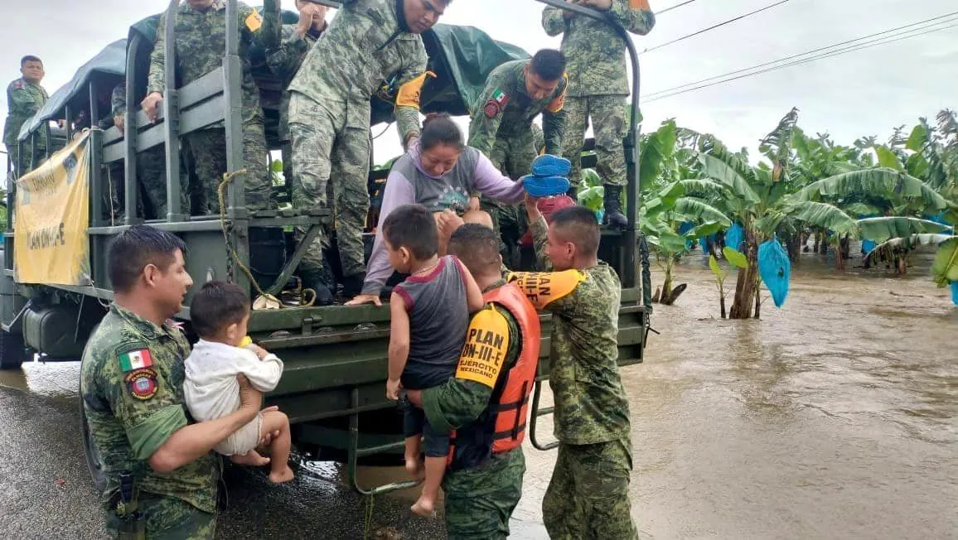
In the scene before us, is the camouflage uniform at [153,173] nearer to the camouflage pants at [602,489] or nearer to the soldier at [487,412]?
the soldier at [487,412]

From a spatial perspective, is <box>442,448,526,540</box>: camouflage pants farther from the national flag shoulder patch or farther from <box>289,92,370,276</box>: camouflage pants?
<box>289,92,370,276</box>: camouflage pants

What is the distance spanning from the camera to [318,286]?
117 inches

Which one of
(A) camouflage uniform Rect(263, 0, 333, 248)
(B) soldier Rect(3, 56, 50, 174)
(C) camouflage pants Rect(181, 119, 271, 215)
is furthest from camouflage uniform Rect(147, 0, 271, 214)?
(B) soldier Rect(3, 56, 50, 174)

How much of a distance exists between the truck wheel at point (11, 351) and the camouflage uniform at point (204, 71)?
390cm

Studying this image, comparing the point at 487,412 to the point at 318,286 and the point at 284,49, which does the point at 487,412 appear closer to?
the point at 318,286

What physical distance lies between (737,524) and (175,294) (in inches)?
118

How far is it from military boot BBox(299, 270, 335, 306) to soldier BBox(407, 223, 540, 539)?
88 cm

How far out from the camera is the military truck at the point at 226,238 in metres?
2.43

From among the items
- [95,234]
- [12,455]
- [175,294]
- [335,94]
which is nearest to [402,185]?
[335,94]

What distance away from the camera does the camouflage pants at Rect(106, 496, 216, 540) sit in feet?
5.82

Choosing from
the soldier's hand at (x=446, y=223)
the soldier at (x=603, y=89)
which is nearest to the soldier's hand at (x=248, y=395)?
the soldier's hand at (x=446, y=223)

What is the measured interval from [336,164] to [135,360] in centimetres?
172

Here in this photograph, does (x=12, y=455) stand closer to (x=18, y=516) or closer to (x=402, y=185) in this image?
(x=18, y=516)

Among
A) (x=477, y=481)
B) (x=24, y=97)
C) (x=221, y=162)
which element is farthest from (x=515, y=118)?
(x=24, y=97)
